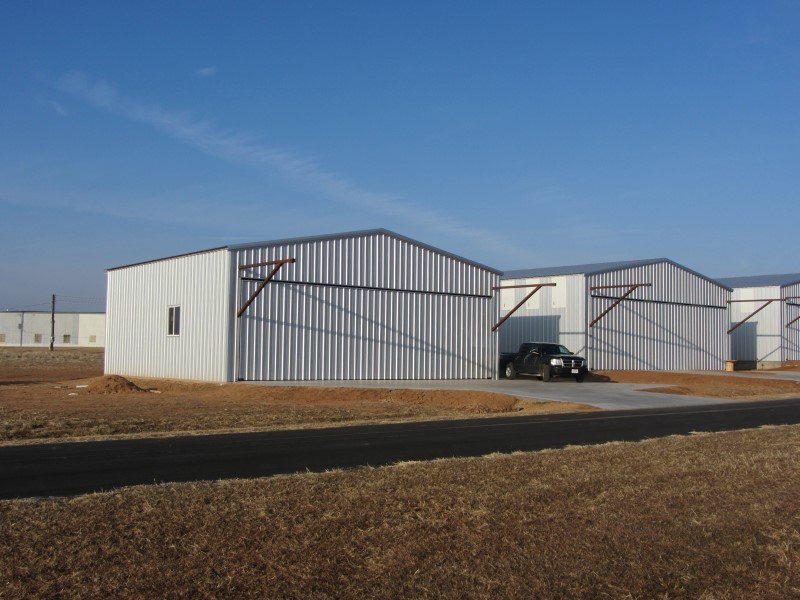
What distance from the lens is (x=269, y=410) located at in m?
21.8

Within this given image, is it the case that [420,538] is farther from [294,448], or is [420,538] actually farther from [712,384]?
[712,384]

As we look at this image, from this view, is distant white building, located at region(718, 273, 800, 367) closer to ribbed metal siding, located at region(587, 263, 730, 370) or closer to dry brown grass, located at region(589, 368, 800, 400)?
ribbed metal siding, located at region(587, 263, 730, 370)

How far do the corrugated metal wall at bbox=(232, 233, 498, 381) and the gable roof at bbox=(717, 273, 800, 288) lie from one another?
97.5 ft

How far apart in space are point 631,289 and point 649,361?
6.49 metres

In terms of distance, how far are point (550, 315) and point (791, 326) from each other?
24.1 m

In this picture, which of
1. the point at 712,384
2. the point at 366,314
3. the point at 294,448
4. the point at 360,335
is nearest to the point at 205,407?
the point at 294,448

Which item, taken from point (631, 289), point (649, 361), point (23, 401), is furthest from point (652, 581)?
point (649, 361)

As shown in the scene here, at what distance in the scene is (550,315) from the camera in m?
46.3

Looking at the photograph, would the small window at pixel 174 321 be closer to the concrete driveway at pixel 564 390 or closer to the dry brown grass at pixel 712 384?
the concrete driveway at pixel 564 390

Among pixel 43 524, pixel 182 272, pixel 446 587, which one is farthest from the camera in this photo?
pixel 182 272

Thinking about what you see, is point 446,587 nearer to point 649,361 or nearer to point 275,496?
point 275,496

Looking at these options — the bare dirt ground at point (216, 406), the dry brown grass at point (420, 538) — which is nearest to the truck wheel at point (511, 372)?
the bare dirt ground at point (216, 406)

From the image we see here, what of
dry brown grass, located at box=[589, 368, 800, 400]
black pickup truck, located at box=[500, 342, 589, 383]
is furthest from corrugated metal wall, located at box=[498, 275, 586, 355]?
black pickup truck, located at box=[500, 342, 589, 383]

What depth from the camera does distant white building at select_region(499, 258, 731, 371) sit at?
45094 millimetres
